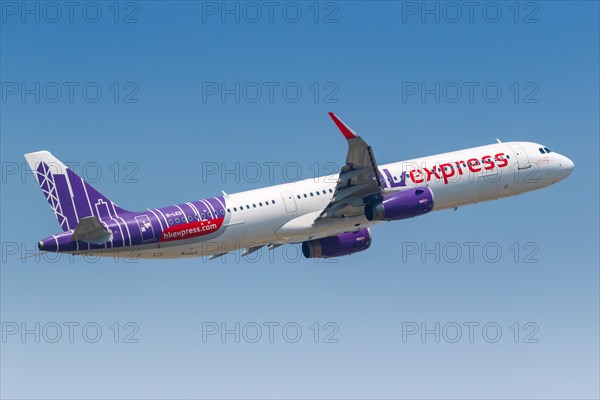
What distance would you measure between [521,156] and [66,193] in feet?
94.8

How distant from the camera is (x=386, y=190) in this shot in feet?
220

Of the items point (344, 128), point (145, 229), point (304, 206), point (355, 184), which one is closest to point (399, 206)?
point (355, 184)

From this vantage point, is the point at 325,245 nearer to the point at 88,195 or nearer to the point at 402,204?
the point at 402,204

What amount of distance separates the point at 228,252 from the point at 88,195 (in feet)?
29.7

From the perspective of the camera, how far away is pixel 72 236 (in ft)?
202

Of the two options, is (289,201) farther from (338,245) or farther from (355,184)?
(338,245)

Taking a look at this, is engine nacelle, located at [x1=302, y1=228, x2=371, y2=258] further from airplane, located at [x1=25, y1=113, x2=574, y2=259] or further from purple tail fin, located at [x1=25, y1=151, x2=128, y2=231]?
purple tail fin, located at [x1=25, y1=151, x2=128, y2=231]

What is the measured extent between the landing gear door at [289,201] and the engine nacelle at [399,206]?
14.0ft

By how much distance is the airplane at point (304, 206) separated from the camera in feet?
Result: 207

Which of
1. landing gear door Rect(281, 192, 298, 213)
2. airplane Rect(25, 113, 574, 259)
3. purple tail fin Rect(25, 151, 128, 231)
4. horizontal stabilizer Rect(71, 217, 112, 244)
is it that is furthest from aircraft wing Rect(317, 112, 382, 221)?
horizontal stabilizer Rect(71, 217, 112, 244)

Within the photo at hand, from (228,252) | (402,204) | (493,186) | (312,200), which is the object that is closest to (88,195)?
(228,252)

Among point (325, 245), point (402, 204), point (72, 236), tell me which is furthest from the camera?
point (325, 245)

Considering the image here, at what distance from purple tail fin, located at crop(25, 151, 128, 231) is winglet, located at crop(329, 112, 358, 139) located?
1315cm

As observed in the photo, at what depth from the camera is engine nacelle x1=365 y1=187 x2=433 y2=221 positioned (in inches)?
2608
